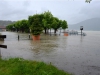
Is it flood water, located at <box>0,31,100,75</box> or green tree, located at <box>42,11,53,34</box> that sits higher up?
green tree, located at <box>42,11,53,34</box>

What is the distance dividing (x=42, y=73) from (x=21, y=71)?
3.04 feet

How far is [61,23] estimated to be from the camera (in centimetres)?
7681

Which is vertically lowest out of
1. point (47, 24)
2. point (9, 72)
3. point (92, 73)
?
point (92, 73)

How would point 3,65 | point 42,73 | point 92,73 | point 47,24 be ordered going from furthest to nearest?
point 47,24
point 92,73
point 3,65
point 42,73

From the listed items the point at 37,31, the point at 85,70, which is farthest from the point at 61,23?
the point at 85,70

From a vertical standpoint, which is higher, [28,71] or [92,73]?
[28,71]

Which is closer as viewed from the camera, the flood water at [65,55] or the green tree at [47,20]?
the flood water at [65,55]

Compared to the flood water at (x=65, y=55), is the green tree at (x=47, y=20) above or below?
above

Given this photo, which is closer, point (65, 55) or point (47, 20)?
point (65, 55)

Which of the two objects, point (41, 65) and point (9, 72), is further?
point (41, 65)

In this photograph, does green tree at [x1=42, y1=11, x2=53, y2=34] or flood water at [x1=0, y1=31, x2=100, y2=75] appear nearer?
flood water at [x1=0, y1=31, x2=100, y2=75]

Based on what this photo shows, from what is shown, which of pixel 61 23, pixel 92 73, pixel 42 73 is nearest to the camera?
pixel 42 73

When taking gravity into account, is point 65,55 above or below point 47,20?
below

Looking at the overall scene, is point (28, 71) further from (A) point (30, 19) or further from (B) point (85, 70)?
(A) point (30, 19)
